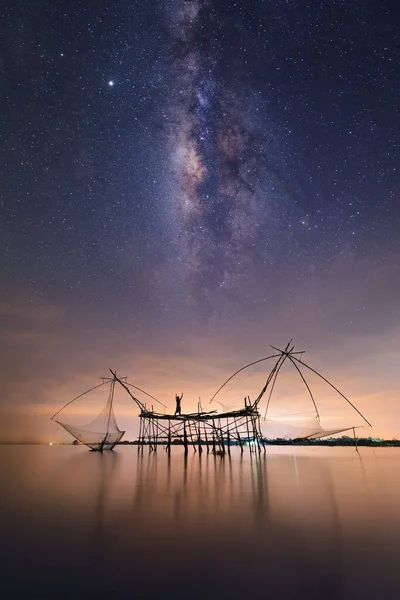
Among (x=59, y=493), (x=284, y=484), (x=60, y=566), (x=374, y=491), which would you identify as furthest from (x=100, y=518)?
(x=374, y=491)

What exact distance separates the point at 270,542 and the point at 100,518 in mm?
4734

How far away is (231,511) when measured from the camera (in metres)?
10.4

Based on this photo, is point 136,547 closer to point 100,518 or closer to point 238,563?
point 238,563

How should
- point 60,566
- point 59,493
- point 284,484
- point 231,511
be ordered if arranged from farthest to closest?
1. point 284,484
2. point 59,493
3. point 231,511
4. point 60,566

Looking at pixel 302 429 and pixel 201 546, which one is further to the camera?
pixel 302 429

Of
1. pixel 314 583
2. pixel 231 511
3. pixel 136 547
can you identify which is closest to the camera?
pixel 314 583

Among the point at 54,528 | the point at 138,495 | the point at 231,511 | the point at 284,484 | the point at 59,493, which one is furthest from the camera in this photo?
the point at 284,484

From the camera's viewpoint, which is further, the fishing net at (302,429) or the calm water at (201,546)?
the fishing net at (302,429)

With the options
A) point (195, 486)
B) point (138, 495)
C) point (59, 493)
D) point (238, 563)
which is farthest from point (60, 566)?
point (195, 486)

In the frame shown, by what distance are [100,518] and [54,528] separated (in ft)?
4.57

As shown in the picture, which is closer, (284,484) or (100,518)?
(100,518)

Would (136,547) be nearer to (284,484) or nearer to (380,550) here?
(380,550)

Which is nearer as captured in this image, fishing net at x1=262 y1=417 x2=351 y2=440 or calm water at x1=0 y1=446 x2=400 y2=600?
calm water at x1=0 y1=446 x2=400 y2=600

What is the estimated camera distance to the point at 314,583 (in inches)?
202
